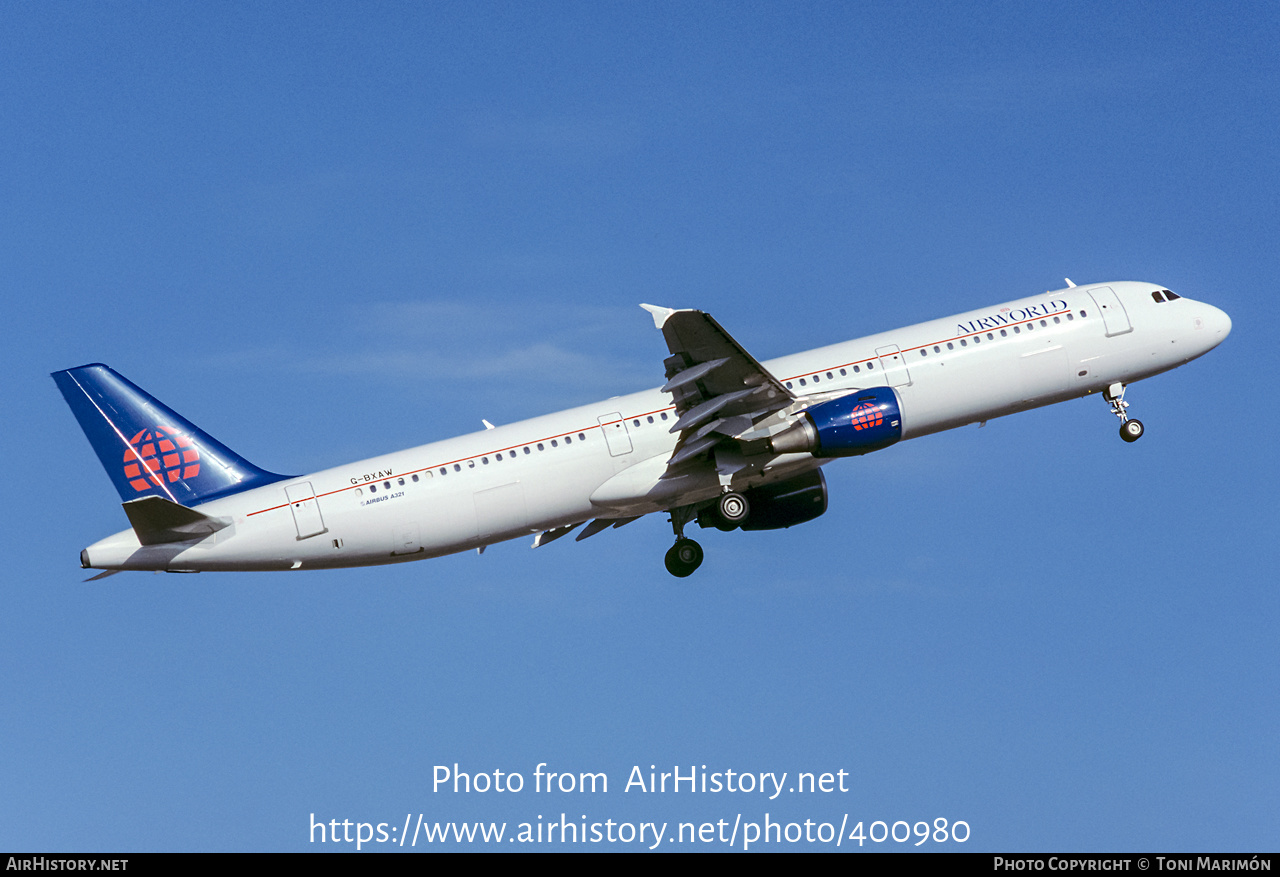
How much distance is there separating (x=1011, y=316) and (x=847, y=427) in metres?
7.96

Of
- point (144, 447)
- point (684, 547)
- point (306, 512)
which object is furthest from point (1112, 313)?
point (144, 447)

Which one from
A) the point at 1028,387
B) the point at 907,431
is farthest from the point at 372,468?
the point at 1028,387

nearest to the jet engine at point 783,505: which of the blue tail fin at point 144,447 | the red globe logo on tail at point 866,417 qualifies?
the red globe logo on tail at point 866,417

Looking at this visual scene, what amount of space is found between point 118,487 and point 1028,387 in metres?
28.2

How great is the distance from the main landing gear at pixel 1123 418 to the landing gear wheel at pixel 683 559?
14647 mm

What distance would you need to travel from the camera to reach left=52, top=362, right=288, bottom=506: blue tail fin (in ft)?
134

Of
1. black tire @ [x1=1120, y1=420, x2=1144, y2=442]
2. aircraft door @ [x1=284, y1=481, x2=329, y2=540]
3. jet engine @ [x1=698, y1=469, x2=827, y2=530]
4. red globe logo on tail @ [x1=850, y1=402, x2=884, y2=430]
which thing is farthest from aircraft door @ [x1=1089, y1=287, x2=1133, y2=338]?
aircraft door @ [x1=284, y1=481, x2=329, y2=540]

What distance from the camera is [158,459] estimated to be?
41.1m

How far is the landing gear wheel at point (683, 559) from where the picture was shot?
4591 cm

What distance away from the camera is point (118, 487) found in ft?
134

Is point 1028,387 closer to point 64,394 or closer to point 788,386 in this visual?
point 788,386

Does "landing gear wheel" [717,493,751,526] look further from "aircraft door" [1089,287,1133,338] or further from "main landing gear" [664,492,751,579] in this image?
"aircraft door" [1089,287,1133,338]

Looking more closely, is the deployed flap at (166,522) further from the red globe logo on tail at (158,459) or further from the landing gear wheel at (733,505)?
the landing gear wheel at (733,505)

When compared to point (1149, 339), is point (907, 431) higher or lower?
lower
